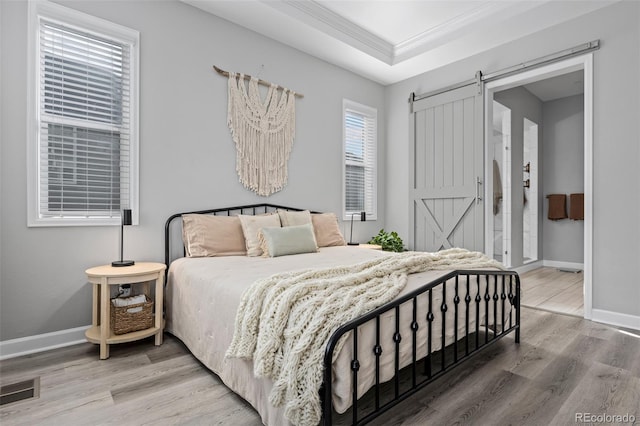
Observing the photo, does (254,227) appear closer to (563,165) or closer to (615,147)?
(615,147)

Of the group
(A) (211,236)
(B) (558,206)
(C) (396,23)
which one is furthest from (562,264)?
(A) (211,236)

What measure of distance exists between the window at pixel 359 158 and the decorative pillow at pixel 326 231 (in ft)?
→ 2.71

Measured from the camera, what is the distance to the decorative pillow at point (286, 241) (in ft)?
9.68

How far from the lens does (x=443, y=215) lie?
4477mm

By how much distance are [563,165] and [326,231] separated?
4.72 m

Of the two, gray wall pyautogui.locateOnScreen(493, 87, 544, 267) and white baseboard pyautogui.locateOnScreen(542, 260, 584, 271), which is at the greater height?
gray wall pyautogui.locateOnScreen(493, 87, 544, 267)

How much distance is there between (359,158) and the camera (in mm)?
4859

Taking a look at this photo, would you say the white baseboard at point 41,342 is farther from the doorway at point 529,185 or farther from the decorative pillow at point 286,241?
the doorway at point 529,185

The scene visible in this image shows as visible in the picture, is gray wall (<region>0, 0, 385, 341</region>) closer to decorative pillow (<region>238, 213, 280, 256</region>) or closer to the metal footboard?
decorative pillow (<region>238, 213, 280, 256</region>)

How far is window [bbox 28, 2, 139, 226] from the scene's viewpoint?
249 cm

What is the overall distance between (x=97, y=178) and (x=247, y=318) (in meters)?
1.95

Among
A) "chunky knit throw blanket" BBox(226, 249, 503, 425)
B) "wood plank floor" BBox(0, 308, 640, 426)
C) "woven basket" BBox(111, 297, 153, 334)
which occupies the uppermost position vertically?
"chunky knit throw blanket" BBox(226, 249, 503, 425)

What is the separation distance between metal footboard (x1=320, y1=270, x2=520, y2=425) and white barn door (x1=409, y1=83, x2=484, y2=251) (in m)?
1.70

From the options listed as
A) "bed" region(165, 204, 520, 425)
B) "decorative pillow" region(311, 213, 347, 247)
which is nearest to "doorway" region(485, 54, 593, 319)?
"bed" region(165, 204, 520, 425)
